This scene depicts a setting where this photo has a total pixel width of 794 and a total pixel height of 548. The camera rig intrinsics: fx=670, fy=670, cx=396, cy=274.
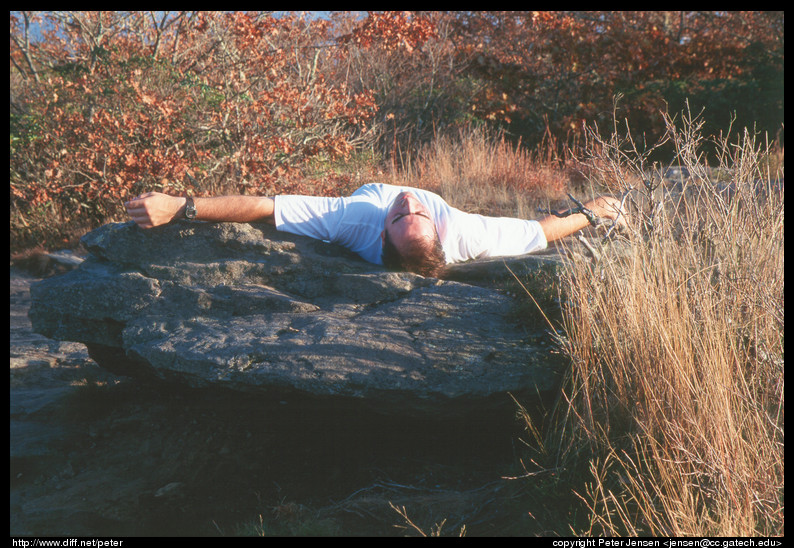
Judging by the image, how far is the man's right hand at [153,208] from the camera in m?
4.10

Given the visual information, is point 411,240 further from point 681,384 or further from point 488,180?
point 488,180

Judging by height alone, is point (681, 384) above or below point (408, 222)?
below

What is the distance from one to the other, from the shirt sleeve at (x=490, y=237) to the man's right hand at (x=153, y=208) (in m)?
1.81

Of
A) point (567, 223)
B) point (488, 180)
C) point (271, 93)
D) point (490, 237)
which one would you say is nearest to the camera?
point (490, 237)

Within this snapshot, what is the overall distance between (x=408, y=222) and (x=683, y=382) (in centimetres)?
186

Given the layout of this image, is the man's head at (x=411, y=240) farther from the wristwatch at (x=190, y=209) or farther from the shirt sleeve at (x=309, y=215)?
the wristwatch at (x=190, y=209)

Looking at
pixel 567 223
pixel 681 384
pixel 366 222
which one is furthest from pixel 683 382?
pixel 567 223

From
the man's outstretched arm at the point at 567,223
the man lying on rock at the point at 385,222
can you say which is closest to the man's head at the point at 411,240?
the man lying on rock at the point at 385,222

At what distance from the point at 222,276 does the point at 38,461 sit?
1480 millimetres

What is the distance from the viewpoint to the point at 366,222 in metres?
4.57

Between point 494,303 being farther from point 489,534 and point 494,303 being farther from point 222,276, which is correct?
point 222,276

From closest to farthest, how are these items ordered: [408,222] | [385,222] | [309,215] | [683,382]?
[683,382] < [408,222] < [385,222] < [309,215]

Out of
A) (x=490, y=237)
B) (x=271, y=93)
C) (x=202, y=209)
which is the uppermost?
(x=271, y=93)

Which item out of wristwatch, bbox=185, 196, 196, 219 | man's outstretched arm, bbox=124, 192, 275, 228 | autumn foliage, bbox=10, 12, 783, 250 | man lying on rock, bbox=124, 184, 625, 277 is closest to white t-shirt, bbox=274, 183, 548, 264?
man lying on rock, bbox=124, 184, 625, 277
